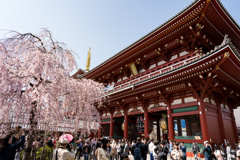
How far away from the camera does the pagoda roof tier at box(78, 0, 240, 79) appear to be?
9261 mm

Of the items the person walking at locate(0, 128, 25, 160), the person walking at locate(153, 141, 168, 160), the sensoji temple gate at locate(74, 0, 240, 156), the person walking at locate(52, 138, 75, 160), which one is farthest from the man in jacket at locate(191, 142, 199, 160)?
the person walking at locate(0, 128, 25, 160)

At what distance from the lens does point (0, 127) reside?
5465 mm

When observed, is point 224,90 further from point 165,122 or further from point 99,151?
point 99,151

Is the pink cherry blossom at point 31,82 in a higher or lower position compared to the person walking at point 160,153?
higher

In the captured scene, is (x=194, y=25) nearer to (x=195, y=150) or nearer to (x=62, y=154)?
(x=195, y=150)

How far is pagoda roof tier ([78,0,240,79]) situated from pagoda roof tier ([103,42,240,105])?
2.61 metres

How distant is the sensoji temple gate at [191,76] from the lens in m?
8.59

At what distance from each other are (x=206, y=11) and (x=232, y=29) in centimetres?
323

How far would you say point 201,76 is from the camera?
8648 mm

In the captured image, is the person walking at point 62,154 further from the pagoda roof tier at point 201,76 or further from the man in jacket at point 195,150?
the pagoda roof tier at point 201,76

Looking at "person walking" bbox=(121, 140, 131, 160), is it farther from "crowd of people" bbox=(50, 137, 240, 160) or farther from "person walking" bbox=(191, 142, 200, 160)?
"person walking" bbox=(191, 142, 200, 160)

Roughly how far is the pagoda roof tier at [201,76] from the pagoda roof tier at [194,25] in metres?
2.61

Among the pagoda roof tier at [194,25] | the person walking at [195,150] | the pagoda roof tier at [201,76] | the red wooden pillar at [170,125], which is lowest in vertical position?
the person walking at [195,150]

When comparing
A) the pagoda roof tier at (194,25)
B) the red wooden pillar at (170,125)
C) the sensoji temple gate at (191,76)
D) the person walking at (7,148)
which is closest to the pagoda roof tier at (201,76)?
the sensoji temple gate at (191,76)
